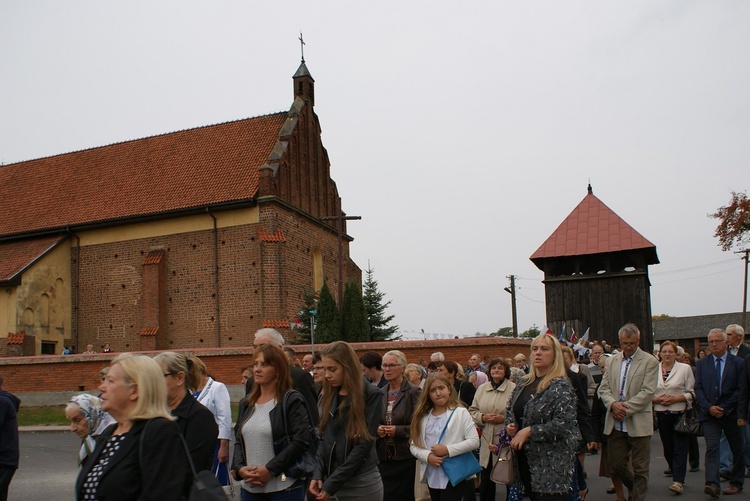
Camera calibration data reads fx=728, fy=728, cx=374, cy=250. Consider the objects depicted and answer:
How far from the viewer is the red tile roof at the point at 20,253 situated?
29688 millimetres

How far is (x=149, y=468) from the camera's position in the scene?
316 centimetres

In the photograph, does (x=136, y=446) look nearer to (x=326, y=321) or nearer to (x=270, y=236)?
(x=326, y=321)

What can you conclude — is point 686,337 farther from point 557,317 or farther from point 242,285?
point 242,285

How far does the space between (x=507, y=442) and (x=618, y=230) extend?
22.9 meters

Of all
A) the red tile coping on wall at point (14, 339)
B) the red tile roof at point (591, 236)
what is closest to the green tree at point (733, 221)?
the red tile roof at point (591, 236)

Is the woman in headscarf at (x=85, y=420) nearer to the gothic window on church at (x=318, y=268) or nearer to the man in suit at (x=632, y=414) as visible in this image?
the man in suit at (x=632, y=414)

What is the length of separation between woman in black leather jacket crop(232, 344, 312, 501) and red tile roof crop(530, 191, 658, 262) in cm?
2294

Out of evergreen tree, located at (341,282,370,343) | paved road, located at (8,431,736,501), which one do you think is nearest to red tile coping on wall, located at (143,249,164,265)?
evergreen tree, located at (341,282,370,343)

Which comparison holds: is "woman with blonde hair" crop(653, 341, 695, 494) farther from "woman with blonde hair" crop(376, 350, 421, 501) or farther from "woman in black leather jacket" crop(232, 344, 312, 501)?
"woman in black leather jacket" crop(232, 344, 312, 501)

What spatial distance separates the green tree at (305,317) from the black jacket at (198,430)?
20149 mm

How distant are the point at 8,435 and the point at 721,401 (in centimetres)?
809

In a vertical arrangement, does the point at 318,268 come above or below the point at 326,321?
above

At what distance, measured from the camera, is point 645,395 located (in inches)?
304

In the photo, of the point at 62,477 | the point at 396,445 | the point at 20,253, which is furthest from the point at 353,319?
the point at 396,445
